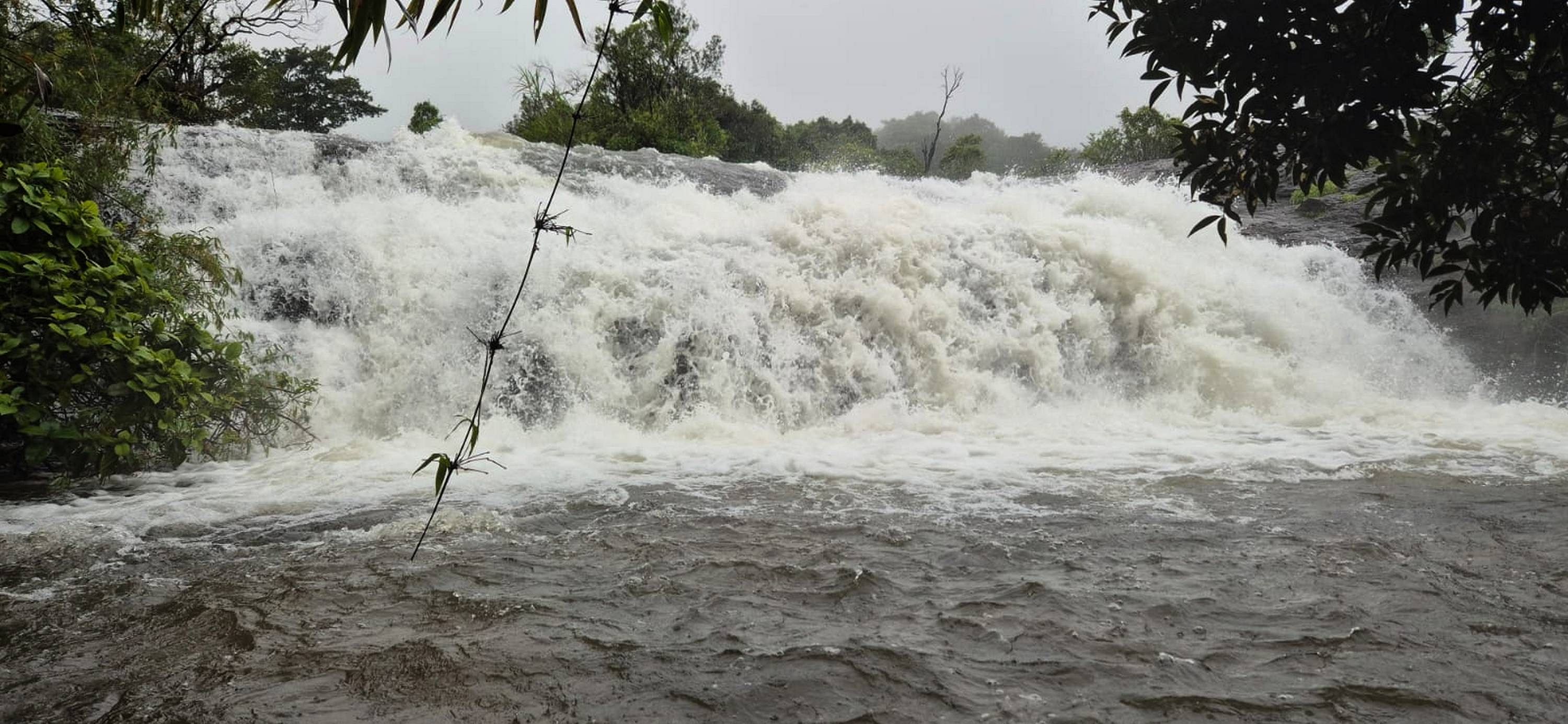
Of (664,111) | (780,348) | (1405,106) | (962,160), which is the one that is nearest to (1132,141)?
(962,160)

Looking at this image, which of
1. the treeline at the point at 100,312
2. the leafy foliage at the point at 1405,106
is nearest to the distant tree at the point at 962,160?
the treeline at the point at 100,312

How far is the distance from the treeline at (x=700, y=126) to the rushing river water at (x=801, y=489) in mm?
8475

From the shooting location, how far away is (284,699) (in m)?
2.33

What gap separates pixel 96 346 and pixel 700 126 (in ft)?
75.5

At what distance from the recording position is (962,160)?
39.8m

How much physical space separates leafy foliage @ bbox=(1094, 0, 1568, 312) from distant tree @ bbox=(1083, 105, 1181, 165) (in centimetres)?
2649

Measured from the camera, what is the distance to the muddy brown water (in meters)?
2.34

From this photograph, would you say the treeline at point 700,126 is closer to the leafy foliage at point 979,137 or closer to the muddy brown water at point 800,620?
the leafy foliage at point 979,137

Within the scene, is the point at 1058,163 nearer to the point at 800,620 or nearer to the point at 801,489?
the point at 801,489

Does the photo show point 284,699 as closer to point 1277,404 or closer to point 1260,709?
point 1260,709

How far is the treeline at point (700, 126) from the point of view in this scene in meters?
24.6

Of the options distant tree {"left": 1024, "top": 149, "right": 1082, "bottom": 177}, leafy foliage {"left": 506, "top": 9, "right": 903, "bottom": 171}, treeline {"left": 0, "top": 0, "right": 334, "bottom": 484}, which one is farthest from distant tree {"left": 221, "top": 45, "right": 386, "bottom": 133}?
distant tree {"left": 1024, "top": 149, "right": 1082, "bottom": 177}

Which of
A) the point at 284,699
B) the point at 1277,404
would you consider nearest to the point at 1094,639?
the point at 284,699

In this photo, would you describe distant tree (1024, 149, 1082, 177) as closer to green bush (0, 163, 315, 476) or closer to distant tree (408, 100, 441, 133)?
distant tree (408, 100, 441, 133)
